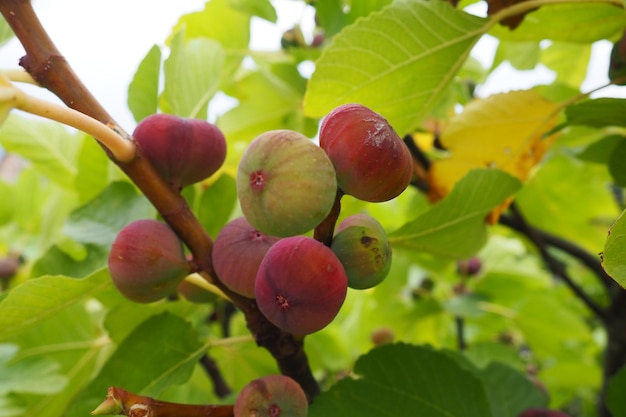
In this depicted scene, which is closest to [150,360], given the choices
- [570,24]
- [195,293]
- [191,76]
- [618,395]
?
[195,293]

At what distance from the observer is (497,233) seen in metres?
2.38

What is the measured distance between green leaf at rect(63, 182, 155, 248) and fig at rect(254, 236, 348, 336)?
0.43 metres

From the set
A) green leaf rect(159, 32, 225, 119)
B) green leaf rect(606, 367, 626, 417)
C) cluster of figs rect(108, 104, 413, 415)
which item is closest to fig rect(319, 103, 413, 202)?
cluster of figs rect(108, 104, 413, 415)

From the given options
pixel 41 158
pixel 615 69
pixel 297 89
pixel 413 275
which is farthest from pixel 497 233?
pixel 41 158

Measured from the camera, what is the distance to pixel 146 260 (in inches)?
27.3

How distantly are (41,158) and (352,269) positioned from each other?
1166 millimetres

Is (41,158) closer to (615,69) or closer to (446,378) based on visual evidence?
(446,378)

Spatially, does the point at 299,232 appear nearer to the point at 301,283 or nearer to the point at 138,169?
the point at 301,283

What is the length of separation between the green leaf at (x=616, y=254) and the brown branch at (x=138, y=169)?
0.35 m

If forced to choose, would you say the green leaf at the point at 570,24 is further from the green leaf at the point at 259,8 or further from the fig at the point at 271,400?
the fig at the point at 271,400

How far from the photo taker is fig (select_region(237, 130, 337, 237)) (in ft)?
1.83

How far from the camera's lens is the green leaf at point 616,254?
1.84 ft

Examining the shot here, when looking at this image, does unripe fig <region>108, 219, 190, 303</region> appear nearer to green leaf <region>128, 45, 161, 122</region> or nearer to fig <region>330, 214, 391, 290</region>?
fig <region>330, 214, 391, 290</region>

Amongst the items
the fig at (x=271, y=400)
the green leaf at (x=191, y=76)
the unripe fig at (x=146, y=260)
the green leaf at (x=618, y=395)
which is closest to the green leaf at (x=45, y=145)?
the green leaf at (x=191, y=76)
